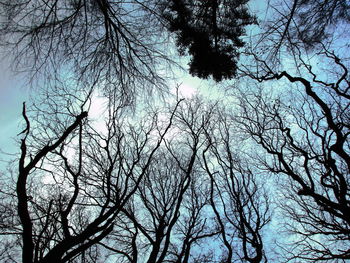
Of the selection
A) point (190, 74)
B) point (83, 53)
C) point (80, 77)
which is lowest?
point (80, 77)

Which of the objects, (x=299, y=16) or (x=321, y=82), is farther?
(x=321, y=82)

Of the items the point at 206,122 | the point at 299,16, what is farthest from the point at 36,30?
the point at 206,122

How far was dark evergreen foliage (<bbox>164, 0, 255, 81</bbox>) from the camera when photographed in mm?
5813

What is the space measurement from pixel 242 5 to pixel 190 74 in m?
2.43

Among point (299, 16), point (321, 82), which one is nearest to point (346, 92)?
point (321, 82)

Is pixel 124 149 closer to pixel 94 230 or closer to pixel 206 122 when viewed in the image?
pixel 206 122

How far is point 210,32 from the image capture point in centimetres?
631

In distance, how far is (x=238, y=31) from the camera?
6.18 m

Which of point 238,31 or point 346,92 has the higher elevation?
point 238,31

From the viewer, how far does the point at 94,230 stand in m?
3.31

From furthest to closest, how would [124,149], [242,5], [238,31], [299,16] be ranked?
[124,149], [238,31], [242,5], [299,16]

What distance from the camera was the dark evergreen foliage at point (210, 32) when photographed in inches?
229

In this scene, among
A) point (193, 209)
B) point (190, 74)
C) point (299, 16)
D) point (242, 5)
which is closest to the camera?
point (299, 16)

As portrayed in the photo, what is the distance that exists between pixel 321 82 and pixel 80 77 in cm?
687
